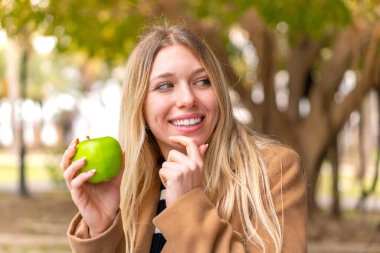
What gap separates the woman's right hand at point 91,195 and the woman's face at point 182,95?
1.03 feet

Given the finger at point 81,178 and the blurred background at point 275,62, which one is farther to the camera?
the blurred background at point 275,62

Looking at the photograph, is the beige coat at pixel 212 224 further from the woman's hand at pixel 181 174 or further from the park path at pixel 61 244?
the park path at pixel 61 244

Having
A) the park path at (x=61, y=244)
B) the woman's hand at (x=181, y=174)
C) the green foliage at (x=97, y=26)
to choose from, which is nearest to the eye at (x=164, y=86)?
the woman's hand at (x=181, y=174)

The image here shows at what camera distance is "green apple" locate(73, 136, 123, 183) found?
2.57m

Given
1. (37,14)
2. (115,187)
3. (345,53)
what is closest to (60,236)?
(37,14)

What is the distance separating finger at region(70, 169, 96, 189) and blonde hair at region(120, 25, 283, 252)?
22cm

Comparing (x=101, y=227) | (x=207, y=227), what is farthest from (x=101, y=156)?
(x=207, y=227)

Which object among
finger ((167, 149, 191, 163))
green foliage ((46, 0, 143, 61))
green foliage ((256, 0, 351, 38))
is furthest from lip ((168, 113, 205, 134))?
green foliage ((46, 0, 143, 61))

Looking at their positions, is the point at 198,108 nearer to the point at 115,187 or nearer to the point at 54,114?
the point at 115,187

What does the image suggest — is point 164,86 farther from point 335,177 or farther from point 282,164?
point 335,177

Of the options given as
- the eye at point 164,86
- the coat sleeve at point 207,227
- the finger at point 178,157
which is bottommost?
the coat sleeve at point 207,227

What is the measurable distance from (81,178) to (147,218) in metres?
0.33

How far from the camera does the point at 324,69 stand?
10.7 metres

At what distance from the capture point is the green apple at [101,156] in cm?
257
